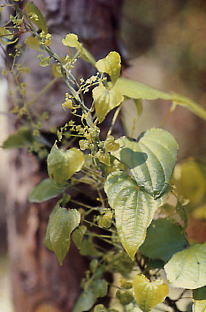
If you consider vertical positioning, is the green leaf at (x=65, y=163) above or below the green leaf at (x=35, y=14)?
below

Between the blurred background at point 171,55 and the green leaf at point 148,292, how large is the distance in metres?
1.54

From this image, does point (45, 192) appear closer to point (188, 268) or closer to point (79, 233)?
point (79, 233)

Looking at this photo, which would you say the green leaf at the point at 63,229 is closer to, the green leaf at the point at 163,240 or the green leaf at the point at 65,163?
the green leaf at the point at 65,163

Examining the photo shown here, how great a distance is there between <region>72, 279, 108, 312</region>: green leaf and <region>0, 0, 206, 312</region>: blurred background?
4.38 feet

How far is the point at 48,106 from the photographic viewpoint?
1.06 meters

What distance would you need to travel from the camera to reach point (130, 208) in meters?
0.58

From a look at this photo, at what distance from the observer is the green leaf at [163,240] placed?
720 mm

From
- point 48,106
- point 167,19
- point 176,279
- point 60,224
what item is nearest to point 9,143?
point 48,106

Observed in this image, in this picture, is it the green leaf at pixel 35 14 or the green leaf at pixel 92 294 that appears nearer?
the green leaf at pixel 35 14

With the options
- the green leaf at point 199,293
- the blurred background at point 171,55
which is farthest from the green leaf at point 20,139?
the blurred background at point 171,55

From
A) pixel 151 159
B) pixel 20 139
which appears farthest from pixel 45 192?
pixel 151 159

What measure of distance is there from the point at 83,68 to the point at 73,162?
0.55m

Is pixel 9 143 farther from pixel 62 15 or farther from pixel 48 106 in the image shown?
pixel 62 15

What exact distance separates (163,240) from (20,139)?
0.46 metres
